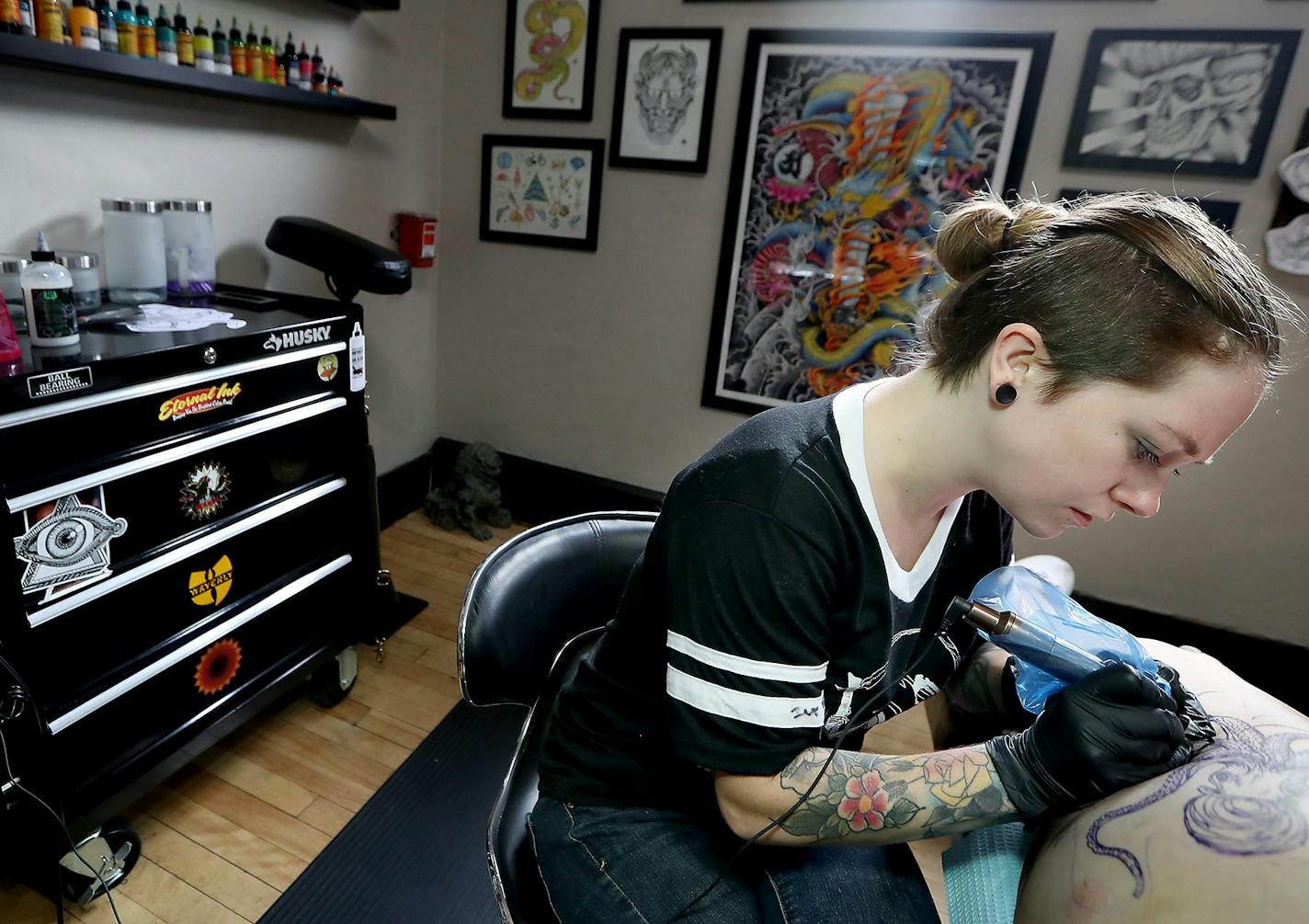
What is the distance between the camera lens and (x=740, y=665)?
708mm

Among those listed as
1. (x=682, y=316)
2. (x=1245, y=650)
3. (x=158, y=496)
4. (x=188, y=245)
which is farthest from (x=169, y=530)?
(x=1245, y=650)

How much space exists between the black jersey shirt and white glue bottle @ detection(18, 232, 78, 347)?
1.02 metres

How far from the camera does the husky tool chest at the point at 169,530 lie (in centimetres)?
112

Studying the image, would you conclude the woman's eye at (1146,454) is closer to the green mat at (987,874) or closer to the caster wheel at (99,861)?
the green mat at (987,874)

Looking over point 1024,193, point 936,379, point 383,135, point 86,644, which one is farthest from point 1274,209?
point 86,644

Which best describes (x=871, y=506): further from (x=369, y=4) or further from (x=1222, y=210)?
(x=369, y=4)

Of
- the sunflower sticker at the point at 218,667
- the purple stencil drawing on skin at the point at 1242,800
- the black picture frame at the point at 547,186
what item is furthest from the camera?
the black picture frame at the point at 547,186

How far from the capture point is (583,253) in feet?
8.48

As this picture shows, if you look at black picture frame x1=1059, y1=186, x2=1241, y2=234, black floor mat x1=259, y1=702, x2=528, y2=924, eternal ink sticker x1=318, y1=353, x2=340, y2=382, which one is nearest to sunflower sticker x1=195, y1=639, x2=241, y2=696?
black floor mat x1=259, y1=702, x2=528, y2=924

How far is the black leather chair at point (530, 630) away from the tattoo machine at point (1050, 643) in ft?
1.56

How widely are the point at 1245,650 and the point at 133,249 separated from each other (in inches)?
118

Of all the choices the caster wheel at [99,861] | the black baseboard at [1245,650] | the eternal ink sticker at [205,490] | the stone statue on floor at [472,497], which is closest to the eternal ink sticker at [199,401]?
the eternal ink sticker at [205,490]

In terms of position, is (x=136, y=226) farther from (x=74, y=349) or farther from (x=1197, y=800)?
(x=1197, y=800)

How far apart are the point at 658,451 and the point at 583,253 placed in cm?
74
